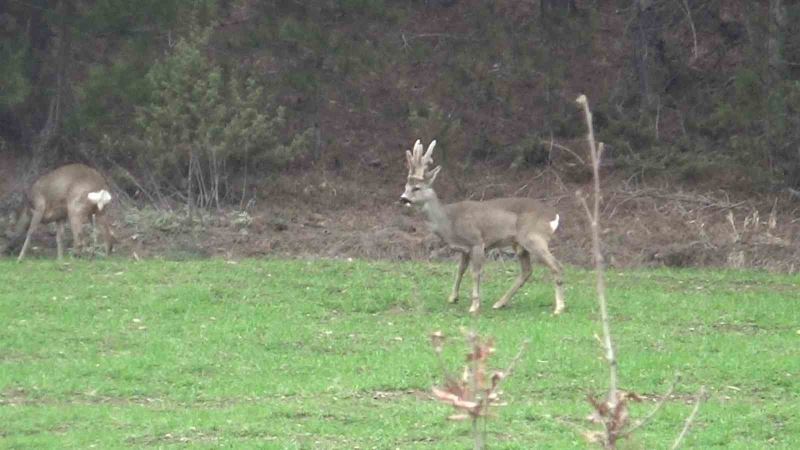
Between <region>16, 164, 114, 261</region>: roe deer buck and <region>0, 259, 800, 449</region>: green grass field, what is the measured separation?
107 centimetres

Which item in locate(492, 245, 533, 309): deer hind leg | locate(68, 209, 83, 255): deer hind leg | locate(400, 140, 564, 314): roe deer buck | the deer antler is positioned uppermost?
the deer antler

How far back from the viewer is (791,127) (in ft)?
68.2

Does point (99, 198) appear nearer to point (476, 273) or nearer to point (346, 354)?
point (476, 273)

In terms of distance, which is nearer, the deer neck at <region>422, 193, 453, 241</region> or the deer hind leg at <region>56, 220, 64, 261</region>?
the deer neck at <region>422, 193, 453, 241</region>

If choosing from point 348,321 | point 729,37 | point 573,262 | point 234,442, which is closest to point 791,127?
point 573,262

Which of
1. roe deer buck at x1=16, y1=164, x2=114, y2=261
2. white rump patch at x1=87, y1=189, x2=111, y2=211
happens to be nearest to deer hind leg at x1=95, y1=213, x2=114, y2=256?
roe deer buck at x1=16, y1=164, x2=114, y2=261

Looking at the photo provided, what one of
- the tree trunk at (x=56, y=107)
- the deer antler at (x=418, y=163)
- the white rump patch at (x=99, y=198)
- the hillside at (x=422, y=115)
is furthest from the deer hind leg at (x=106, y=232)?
the deer antler at (x=418, y=163)

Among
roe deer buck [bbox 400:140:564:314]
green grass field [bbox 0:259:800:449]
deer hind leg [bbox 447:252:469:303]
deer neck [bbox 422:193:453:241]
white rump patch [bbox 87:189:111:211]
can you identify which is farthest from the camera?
white rump patch [bbox 87:189:111:211]

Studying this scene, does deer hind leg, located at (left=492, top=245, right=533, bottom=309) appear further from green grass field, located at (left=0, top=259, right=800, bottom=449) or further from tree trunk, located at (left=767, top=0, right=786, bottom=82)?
tree trunk, located at (left=767, top=0, right=786, bottom=82)

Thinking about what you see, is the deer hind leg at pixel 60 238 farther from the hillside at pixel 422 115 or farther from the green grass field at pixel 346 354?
the hillside at pixel 422 115

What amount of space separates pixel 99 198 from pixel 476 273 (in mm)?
6292

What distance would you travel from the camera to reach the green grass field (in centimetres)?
998

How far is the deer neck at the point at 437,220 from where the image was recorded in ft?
49.8

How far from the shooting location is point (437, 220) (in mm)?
15195
